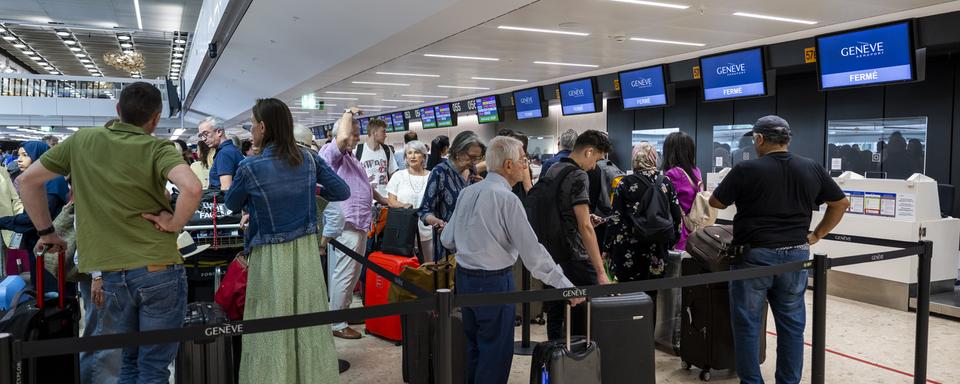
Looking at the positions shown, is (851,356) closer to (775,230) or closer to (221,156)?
(775,230)

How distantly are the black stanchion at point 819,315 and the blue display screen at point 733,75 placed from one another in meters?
4.72

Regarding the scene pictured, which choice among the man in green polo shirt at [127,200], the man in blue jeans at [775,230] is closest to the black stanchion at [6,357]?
the man in green polo shirt at [127,200]

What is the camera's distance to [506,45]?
7805 mm

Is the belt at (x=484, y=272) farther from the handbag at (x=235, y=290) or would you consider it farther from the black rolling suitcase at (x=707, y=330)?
the black rolling suitcase at (x=707, y=330)

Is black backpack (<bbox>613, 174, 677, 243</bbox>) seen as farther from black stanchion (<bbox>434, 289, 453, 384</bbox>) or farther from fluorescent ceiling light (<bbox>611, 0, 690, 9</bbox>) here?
fluorescent ceiling light (<bbox>611, 0, 690, 9</bbox>)

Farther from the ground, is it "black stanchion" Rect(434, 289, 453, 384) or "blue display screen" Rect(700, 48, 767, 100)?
"blue display screen" Rect(700, 48, 767, 100)

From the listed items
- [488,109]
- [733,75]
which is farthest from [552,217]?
[488,109]

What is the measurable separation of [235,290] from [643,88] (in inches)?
280

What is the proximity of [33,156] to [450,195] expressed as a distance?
323 cm

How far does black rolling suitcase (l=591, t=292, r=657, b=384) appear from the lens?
2.85m

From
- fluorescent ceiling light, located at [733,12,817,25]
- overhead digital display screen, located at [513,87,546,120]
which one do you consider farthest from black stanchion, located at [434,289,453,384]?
overhead digital display screen, located at [513,87,546,120]

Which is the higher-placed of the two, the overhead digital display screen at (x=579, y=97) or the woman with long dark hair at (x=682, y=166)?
the overhead digital display screen at (x=579, y=97)

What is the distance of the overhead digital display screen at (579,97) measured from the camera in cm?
1037

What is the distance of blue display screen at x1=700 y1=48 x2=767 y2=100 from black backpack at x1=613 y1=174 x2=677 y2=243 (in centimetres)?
407
